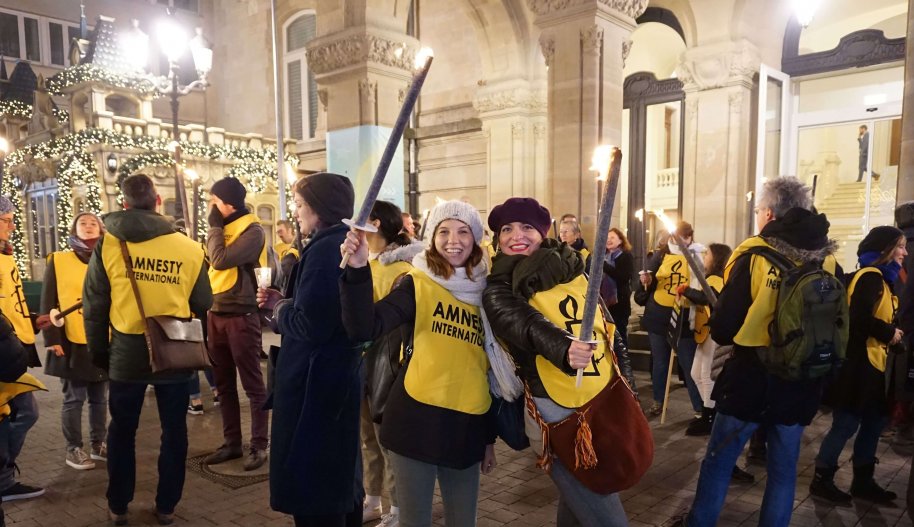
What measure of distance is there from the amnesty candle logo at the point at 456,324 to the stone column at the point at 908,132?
727 centimetres

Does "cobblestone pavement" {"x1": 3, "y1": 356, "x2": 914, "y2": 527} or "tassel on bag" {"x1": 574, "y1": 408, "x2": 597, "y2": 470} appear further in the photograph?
"cobblestone pavement" {"x1": 3, "y1": 356, "x2": 914, "y2": 527}

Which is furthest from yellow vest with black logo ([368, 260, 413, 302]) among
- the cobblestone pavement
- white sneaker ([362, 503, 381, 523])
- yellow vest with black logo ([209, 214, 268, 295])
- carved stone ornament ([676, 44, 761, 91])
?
carved stone ornament ([676, 44, 761, 91])

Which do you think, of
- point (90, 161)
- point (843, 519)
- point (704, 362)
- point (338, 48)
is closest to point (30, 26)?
point (90, 161)

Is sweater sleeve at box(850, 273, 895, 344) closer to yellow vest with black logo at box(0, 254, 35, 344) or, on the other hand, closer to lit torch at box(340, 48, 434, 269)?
lit torch at box(340, 48, 434, 269)

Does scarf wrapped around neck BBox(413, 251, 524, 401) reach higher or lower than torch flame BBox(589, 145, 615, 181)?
lower

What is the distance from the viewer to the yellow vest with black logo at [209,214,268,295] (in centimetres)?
488

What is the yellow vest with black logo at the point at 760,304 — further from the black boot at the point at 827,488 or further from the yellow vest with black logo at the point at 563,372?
the black boot at the point at 827,488

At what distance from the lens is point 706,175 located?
1209 centimetres

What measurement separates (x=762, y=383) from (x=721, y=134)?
990 centimetres

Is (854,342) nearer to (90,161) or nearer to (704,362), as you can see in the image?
(704,362)

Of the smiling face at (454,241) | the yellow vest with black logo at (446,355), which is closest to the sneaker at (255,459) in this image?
the yellow vest with black logo at (446,355)

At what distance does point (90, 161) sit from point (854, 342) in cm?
1960

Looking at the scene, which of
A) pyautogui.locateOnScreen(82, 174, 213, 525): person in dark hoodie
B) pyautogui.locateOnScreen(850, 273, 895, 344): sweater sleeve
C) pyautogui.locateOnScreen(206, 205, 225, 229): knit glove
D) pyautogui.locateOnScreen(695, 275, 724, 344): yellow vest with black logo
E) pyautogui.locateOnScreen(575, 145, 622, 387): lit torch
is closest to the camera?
pyautogui.locateOnScreen(575, 145, 622, 387): lit torch

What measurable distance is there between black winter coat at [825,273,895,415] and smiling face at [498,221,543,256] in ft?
9.98
